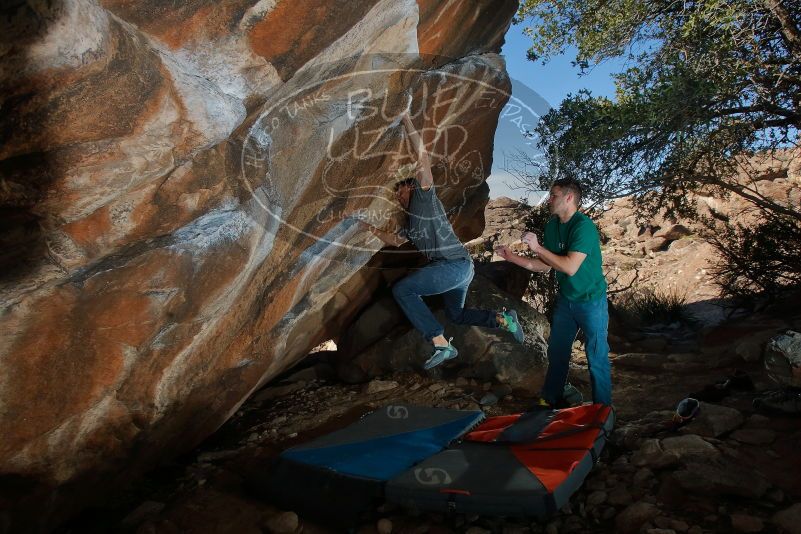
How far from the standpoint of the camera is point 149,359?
3.62 m

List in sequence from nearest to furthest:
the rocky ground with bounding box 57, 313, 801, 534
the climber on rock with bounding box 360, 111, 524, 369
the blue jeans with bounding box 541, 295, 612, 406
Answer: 1. the rocky ground with bounding box 57, 313, 801, 534
2. the blue jeans with bounding box 541, 295, 612, 406
3. the climber on rock with bounding box 360, 111, 524, 369

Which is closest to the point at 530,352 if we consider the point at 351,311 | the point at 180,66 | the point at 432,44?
the point at 351,311

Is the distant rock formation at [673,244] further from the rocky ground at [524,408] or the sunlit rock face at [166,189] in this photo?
the sunlit rock face at [166,189]

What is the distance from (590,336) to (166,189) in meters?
3.30

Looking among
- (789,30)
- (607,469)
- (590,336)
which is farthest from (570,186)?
(789,30)

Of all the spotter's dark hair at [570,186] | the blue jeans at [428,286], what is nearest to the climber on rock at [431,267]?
the blue jeans at [428,286]

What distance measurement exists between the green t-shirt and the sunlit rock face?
1.93 meters

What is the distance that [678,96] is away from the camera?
221 inches

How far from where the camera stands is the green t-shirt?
3.77 meters

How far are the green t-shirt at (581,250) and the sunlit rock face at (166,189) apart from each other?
1.93 metres

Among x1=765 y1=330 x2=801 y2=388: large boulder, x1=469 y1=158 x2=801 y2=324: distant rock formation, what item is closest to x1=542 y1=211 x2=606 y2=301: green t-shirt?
x1=765 y1=330 x2=801 y2=388: large boulder

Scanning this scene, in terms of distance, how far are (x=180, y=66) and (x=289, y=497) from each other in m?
2.89

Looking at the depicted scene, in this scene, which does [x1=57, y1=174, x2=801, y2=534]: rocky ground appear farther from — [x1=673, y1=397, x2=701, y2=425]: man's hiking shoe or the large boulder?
the large boulder

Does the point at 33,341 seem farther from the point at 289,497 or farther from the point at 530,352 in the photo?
the point at 530,352
